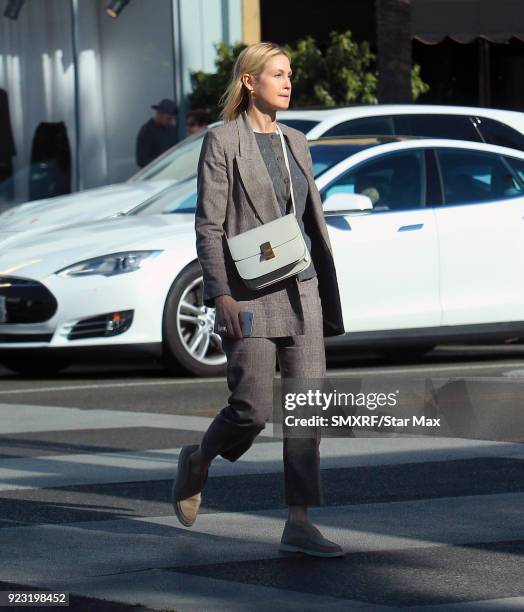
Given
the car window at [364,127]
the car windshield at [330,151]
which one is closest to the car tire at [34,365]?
the car windshield at [330,151]

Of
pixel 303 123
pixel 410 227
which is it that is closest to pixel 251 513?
pixel 410 227

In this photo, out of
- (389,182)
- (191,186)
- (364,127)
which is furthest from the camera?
(364,127)

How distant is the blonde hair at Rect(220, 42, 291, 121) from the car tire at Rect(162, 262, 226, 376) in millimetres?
5136

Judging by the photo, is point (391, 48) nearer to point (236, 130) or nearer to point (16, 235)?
point (16, 235)

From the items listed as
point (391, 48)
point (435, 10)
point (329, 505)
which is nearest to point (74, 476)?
point (329, 505)

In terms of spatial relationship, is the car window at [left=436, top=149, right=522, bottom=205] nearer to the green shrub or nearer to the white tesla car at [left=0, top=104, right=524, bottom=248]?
the white tesla car at [left=0, top=104, right=524, bottom=248]

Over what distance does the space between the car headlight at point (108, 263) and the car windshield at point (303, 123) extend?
221cm

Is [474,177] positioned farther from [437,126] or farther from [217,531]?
[217,531]

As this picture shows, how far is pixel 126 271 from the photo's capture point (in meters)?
10.8

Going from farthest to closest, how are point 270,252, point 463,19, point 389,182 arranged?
point 463,19
point 389,182
point 270,252

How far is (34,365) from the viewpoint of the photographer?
11828 mm

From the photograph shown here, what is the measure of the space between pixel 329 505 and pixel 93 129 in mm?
14520

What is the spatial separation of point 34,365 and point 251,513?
18.8 ft

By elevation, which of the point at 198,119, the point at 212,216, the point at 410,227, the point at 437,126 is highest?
the point at 212,216
